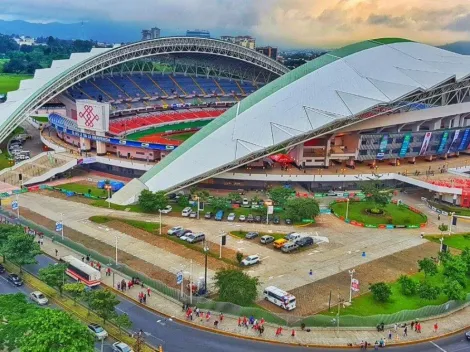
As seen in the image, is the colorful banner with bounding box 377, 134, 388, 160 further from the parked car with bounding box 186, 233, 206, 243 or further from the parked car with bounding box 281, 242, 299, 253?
the parked car with bounding box 186, 233, 206, 243

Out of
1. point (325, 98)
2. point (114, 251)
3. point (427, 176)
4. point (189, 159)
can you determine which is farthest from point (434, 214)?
point (114, 251)

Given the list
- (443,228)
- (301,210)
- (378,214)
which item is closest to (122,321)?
(301,210)

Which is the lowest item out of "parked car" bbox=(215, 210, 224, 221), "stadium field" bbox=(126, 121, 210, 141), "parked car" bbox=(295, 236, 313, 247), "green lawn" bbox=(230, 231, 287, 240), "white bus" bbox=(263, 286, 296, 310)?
"white bus" bbox=(263, 286, 296, 310)

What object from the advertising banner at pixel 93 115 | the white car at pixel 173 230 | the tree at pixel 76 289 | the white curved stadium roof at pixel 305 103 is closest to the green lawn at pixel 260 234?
the white car at pixel 173 230

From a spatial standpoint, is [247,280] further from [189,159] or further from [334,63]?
[334,63]

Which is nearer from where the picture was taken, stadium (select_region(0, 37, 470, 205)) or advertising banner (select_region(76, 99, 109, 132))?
stadium (select_region(0, 37, 470, 205))

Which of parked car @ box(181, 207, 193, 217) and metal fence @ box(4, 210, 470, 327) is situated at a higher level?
parked car @ box(181, 207, 193, 217)

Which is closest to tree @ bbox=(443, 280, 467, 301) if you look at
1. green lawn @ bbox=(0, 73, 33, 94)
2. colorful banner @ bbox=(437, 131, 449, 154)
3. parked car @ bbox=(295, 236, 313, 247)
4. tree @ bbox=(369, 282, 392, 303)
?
tree @ bbox=(369, 282, 392, 303)
